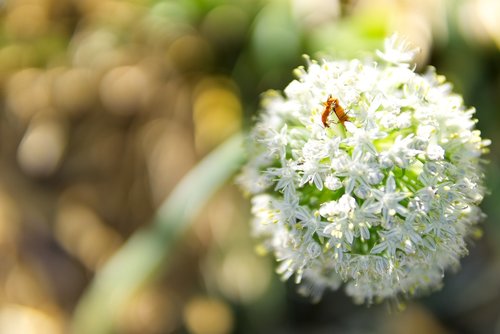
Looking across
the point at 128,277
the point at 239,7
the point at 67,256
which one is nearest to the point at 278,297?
the point at 128,277

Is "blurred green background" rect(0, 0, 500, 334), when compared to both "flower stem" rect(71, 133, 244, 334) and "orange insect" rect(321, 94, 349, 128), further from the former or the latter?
"orange insect" rect(321, 94, 349, 128)

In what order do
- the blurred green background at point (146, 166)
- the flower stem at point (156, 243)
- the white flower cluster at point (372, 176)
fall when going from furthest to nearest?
the blurred green background at point (146, 166) < the flower stem at point (156, 243) < the white flower cluster at point (372, 176)

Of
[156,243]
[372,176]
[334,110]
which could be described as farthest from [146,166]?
[372,176]

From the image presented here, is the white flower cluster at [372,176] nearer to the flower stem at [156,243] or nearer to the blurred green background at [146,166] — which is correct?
the flower stem at [156,243]

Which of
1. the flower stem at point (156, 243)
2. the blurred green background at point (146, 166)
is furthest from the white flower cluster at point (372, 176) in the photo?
the blurred green background at point (146, 166)

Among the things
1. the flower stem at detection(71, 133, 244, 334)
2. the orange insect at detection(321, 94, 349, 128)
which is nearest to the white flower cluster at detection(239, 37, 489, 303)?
the orange insect at detection(321, 94, 349, 128)

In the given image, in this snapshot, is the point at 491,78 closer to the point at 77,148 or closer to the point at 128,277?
the point at 128,277
